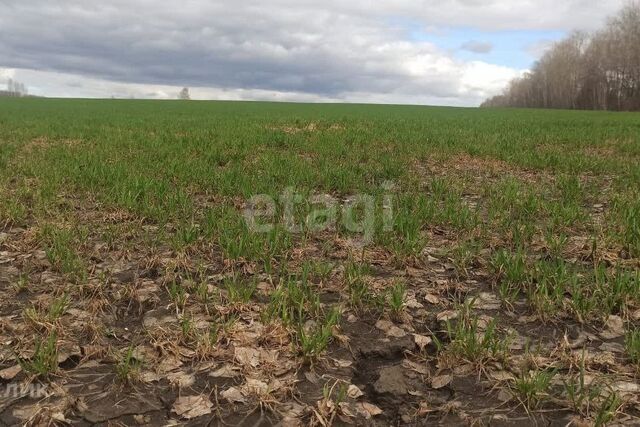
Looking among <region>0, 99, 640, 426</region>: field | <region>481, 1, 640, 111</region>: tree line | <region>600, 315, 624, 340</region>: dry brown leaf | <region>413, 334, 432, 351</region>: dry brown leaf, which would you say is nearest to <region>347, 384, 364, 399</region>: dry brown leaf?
<region>0, 99, 640, 426</region>: field

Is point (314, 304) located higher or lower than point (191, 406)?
higher

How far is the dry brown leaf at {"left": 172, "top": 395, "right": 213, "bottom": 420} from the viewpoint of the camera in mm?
2236

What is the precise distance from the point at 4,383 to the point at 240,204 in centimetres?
353

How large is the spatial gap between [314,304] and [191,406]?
1059mm

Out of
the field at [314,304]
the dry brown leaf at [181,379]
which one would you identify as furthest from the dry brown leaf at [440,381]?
the dry brown leaf at [181,379]

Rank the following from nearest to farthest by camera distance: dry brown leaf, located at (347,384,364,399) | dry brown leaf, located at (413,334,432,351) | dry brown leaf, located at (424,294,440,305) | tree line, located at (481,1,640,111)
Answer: dry brown leaf, located at (347,384,364,399) < dry brown leaf, located at (413,334,432,351) < dry brown leaf, located at (424,294,440,305) < tree line, located at (481,1,640,111)

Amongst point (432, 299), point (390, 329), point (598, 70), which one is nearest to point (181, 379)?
point (390, 329)

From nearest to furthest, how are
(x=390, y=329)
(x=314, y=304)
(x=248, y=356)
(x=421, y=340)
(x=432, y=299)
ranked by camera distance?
(x=248, y=356)
(x=421, y=340)
(x=390, y=329)
(x=314, y=304)
(x=432, y=299)

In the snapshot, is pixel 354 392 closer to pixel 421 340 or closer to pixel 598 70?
Answer: pixel 421 340

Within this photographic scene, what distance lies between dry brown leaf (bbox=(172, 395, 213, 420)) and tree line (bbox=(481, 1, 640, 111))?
7915cm

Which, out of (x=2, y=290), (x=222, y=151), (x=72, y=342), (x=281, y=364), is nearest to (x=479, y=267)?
(x=281, y=364)

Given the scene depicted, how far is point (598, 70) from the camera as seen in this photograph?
74.2 m

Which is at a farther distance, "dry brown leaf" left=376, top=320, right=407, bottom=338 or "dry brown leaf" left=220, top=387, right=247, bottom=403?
"dry brown leaf" left=376, top=320, right=407, bottom=338

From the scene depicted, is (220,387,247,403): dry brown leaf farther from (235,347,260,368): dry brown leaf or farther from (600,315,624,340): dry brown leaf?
(600,315,624,340): dry brown leaf
